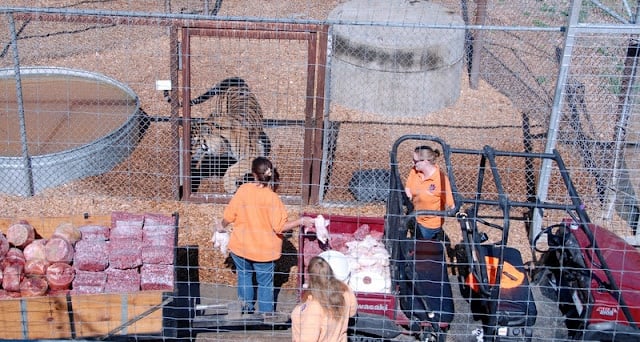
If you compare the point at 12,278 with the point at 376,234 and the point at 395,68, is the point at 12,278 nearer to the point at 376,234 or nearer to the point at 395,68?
the point at 376,234

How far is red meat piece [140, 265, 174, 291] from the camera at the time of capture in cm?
708

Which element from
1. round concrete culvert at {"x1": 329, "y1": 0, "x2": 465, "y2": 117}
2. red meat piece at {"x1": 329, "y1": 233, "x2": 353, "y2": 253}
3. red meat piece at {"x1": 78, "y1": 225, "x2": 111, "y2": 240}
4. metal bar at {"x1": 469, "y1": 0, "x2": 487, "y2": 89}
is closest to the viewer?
red meat piece at {"x1": 78, "y1": 225, "x2": 111, "y2": 240}

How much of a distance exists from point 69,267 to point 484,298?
3.43m

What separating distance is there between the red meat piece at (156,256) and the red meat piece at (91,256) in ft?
1.08

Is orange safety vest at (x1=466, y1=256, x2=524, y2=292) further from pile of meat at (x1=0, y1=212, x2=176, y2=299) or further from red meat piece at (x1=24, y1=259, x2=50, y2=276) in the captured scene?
red meat piece at (x1=24, y1=259, x2=50, y2=276)

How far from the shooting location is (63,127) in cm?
1084

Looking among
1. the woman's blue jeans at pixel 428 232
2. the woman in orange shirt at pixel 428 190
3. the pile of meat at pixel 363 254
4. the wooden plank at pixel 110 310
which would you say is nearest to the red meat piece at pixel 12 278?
the wooden plank at pixel 110 310

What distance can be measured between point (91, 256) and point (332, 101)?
19.3ft

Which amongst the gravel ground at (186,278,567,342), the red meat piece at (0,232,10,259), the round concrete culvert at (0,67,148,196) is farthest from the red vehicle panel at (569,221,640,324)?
the round concrete culvert at (0,67,148,196)

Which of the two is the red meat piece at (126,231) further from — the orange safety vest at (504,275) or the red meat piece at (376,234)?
the orange safety vest at (504,275)

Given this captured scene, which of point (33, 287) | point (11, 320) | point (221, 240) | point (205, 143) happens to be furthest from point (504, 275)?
point (205, 143)

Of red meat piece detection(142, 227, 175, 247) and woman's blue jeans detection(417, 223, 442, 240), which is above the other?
woman's blue jeans detection(417, 223, 442, 240)

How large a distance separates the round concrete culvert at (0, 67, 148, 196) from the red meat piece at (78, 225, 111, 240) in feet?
7.45

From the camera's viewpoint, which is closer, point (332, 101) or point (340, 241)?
point (340, 241)
